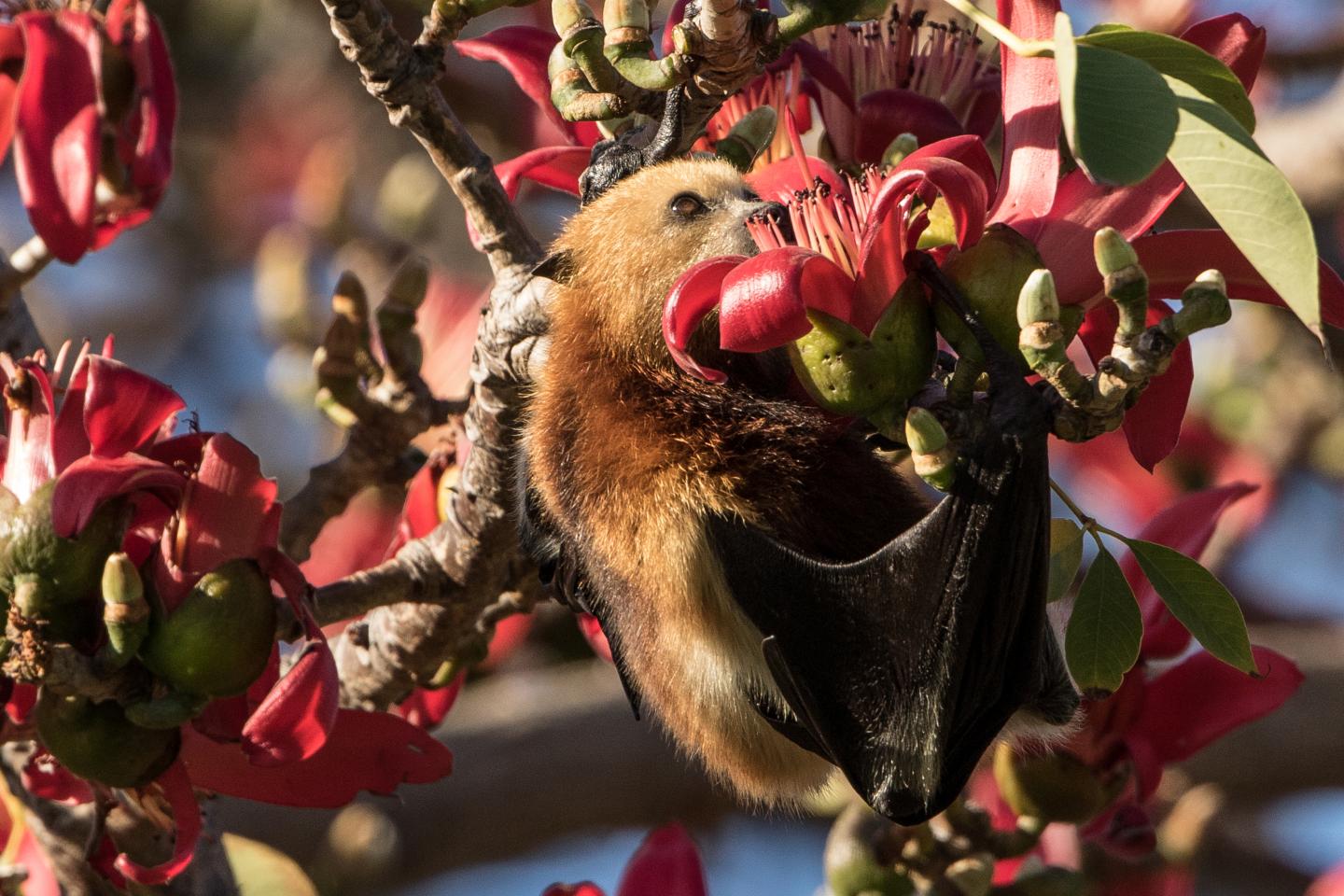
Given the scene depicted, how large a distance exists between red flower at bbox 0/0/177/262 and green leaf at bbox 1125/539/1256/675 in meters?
1.35

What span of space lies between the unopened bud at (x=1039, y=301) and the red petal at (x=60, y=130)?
4.10 feet

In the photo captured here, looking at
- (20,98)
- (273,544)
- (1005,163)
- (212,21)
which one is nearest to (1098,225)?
(1005,163)

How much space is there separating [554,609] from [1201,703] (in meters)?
2.38

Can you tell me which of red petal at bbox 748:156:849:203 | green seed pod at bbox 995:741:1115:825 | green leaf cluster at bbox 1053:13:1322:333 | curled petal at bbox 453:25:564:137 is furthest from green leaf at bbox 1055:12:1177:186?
green seed pod at bbox 995:741:1115:825

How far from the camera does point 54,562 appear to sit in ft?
5.61

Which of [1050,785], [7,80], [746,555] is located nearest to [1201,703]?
[1050,785]

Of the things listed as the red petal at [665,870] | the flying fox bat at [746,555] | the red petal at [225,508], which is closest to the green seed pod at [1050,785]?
the flying fox bat at [746,555]

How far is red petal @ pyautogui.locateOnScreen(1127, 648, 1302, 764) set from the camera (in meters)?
2.21

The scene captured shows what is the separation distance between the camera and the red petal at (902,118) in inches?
74.8

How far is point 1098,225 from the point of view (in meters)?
1.45

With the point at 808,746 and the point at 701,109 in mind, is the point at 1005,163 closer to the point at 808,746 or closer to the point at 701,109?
the point at 701,109

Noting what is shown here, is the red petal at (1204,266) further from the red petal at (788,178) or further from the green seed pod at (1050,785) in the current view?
the green seed pod at (1050,785)

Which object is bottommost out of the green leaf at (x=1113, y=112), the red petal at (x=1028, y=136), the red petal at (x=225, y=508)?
the red petal at (x=225, y=508)

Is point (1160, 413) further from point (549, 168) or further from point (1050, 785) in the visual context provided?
point (549, 168)
